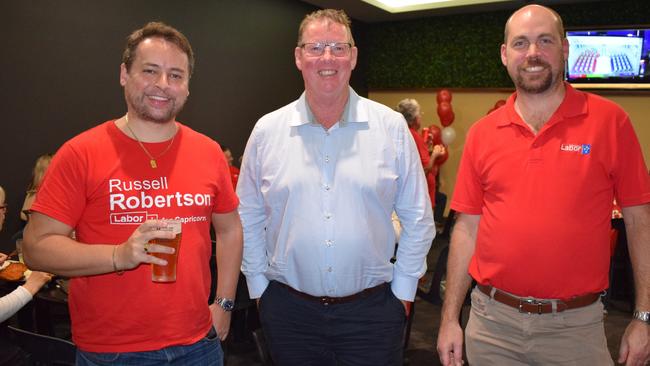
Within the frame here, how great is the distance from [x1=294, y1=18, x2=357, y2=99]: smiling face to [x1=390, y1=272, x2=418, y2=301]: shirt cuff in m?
0.71

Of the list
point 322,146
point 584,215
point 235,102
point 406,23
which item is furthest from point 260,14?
point 584,215

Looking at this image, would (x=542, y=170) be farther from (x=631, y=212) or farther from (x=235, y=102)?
(x=235, y=102)

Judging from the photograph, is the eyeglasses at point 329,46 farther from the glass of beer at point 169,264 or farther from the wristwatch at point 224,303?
the wristwatch at point 224,303

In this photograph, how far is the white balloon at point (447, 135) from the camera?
8.19 meters

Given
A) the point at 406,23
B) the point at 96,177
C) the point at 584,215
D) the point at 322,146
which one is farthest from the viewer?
the point at 406,23

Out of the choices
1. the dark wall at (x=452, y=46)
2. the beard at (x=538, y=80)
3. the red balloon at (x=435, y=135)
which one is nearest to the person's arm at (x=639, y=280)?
the beard at (x=538, y=80)

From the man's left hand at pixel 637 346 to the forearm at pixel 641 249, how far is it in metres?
0.07

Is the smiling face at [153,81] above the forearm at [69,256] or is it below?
above

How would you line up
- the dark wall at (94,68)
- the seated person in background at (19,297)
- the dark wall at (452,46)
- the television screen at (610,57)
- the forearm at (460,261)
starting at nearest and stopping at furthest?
1. the forearm at (460,261)
2. the seated person in background at (19,297)
3. the dark wall at (94,68)
4. the television screen at (610,57)
5. the dark wall at (452,46)

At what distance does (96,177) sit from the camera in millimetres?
1440

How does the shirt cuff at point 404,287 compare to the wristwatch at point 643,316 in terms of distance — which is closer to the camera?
the wristwatch at point 643,316

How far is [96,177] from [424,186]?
1123 millimetres

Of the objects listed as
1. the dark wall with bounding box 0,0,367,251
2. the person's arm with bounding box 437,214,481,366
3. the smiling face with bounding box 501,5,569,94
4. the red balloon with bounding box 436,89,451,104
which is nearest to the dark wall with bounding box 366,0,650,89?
the red balloon with bounding box 436,89,451,104

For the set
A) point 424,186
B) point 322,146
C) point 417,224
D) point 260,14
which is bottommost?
point 417,224
